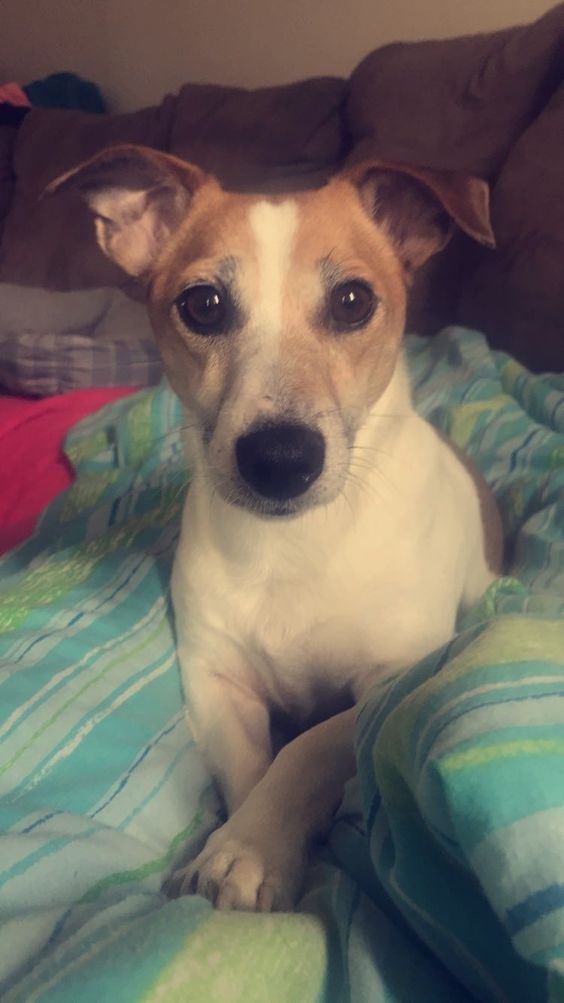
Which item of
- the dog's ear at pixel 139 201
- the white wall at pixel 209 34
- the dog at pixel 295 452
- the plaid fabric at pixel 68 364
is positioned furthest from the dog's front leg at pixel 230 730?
the white wall at pixel 209 34

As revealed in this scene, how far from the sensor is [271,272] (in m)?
1.11

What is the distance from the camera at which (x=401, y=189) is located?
4.17 feet

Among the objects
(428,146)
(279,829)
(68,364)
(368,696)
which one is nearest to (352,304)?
(368,696)

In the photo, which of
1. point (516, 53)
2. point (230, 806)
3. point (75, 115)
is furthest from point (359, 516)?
point (75, 115)

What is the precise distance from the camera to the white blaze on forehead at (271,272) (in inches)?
43.4

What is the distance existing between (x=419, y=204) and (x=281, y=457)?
0.55m

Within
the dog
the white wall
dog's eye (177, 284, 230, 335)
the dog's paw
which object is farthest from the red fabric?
the white wall

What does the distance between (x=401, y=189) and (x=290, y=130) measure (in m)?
1.72

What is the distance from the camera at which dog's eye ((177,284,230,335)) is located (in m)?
1.13

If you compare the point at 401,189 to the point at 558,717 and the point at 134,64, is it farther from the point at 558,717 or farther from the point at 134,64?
the point at 134,64

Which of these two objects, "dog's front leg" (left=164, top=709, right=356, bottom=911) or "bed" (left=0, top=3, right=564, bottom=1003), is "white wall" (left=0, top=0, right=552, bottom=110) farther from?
"dog's front leg" (left=164, top=709, right=356, bottom=911)

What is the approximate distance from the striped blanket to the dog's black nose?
0.27 metres

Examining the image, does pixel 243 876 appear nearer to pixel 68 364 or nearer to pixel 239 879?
pixel 239 879

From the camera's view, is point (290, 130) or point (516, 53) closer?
point (516, 53)
